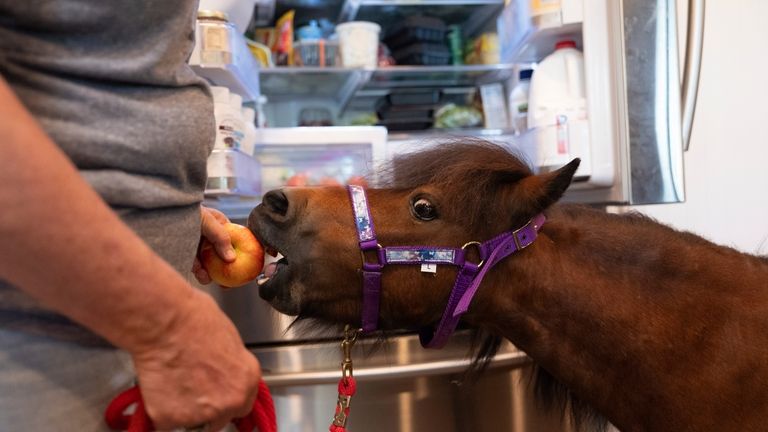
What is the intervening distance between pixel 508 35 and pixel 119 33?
155 centimetres

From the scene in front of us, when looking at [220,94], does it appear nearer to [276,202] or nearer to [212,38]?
[212,38]

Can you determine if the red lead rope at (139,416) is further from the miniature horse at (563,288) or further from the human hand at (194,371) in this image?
the miniature horse at (563,288)

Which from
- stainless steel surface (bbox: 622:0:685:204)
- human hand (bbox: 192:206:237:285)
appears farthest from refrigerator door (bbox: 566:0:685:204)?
human hand (bbox: 192:206:237:285)

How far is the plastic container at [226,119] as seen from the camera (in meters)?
1.65

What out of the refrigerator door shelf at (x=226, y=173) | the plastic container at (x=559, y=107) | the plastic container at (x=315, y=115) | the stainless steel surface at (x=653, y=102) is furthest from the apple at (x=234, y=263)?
the plastic container at (x=315, y=115)

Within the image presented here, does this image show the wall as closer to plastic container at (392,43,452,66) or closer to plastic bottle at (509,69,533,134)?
plastic bottle at (509,69,533,134)

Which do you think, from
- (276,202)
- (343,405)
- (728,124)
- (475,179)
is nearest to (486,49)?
(728,124)

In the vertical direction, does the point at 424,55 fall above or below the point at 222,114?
above

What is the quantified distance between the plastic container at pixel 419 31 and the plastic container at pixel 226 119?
86 cm

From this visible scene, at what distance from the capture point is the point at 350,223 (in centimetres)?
97

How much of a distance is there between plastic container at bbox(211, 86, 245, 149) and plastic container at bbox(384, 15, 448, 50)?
858 mm

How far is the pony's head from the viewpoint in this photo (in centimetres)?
95

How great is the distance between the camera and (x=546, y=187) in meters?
0.96

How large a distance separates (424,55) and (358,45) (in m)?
0.26
